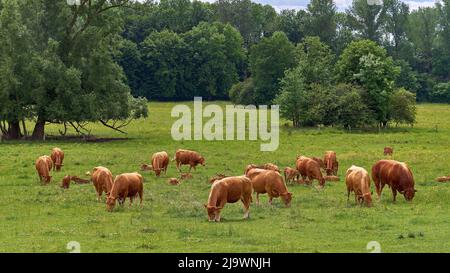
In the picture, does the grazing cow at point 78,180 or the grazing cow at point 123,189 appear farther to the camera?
the grazing cow at point 78,180

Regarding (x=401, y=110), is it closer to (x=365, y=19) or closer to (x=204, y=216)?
(x=204, y=216)

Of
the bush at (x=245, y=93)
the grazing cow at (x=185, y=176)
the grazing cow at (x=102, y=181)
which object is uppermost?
the bush at (x=245, y=93)

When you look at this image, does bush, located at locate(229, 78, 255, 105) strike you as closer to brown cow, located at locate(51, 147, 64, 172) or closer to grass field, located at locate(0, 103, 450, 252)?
grass field, located at locate(0, 103, 450, 252)

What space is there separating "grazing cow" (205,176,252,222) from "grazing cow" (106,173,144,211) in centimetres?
330

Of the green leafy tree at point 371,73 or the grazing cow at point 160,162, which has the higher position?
the green leafy tree at point 371,73

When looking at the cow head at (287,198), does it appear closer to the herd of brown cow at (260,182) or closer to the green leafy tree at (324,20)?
the herd of brown cow at (260,182)

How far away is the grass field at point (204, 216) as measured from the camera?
63.2 feet

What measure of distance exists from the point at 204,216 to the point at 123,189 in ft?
10.6

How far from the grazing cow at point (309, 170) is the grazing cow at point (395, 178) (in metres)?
3.42

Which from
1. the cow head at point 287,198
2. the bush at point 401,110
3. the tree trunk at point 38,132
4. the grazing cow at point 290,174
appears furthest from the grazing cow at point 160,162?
the bush at point 401,110

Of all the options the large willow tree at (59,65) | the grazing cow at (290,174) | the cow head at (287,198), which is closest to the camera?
the cow head at (287,198)

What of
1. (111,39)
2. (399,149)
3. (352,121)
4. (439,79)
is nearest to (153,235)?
(399,149)

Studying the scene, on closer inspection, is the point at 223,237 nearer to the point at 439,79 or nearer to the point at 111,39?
the point at 111,39

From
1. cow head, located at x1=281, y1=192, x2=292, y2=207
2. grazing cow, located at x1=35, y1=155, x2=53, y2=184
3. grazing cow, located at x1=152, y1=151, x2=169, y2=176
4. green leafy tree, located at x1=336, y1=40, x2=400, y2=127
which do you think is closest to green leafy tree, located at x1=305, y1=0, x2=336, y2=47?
green leafy tree, located at x1=336, y1=40, x2=400, y2=127
